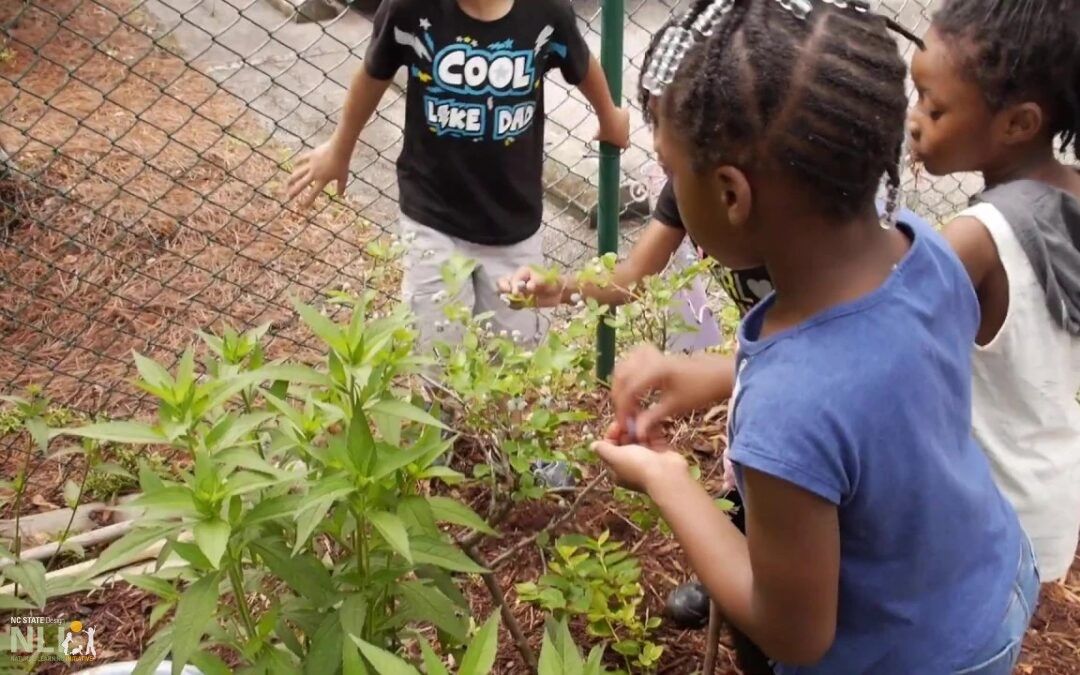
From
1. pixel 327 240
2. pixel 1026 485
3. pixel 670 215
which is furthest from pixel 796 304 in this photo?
pixel 327 240

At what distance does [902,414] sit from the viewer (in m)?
1.30

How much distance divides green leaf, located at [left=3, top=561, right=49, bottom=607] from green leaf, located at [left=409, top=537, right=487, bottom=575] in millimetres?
842

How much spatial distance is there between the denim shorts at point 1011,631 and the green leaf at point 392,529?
31.9 inches

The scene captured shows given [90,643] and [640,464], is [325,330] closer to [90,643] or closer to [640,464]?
[640,464]

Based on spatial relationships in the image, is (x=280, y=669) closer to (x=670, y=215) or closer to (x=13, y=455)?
(x=670, y=215)

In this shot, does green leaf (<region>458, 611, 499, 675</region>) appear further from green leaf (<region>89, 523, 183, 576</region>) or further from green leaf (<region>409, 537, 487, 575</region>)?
green leaf (<region>89, 523, 183, 576</region>)

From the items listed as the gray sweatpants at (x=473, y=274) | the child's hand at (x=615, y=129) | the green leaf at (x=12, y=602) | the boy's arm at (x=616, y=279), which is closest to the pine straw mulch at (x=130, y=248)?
the gray sweatpants at (x=473, y=274)

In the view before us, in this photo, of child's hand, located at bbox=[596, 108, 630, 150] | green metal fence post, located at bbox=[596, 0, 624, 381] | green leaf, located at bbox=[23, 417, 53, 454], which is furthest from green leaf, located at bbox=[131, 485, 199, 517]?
child's hand, located at bbox=[596, 108, 630, 150]

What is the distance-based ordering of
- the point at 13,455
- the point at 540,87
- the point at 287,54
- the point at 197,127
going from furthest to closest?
the point at 287,54 < the point at 197,127 < the point at 13,455 < the point at 540,87

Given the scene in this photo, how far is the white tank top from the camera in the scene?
176cm

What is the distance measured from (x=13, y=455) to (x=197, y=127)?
9.32ft

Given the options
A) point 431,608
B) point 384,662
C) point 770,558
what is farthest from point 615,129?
point 384,662

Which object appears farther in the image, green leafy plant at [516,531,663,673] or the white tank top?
green leafy plant at [516,531,663,673]

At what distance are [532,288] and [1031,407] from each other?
38.5 inches
